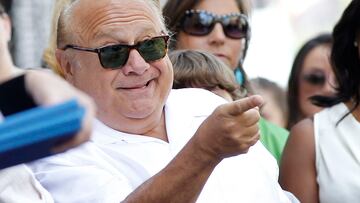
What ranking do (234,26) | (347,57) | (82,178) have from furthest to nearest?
1. (234,26)
2. (347,57)
3. (82,178)

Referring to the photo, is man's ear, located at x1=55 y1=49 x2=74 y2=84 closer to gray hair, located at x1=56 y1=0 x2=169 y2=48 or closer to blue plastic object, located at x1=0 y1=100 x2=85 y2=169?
gray hair, located at x1=56 y1=0 x2=169 y2=48

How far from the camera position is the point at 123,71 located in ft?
10.8

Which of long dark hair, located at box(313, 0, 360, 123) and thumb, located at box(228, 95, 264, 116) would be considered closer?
thumb, located at box(228, 95, 264, 116)

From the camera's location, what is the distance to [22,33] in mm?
5867

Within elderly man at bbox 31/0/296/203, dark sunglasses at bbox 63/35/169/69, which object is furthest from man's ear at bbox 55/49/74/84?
dark sunglasses at bbox 63/35/169/69

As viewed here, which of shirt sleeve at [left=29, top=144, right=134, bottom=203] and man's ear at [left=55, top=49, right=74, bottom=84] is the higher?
man's ear at [left=55, top=49, right=74, bottom=84]

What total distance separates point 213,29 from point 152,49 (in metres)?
1.30

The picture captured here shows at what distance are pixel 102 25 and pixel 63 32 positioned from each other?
0.19 meters

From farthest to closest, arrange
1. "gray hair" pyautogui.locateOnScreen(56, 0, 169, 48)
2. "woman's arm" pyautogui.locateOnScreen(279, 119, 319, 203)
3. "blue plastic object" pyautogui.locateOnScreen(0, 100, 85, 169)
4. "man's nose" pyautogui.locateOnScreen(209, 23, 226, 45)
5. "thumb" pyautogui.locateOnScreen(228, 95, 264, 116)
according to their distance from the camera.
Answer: "man's nose" pyautogui.locateOnScreen(209, 23, 226, 45) → "woman's arm" pyautogui.locateOnScreen(279, 119, 319, 203) → "gray hair" pyautogui.locateOnScreen(56, 0, 169, 48) → "thumb" pyautogui.locateOnScreen(228, 95, 264, 116) → "blue plastic object" pyautogui.locateOnScreen(0, 100, 85, 169)

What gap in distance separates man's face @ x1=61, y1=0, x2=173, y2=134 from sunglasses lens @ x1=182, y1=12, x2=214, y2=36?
1.18 meters

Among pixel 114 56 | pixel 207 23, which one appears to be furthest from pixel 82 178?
pixel 207 23

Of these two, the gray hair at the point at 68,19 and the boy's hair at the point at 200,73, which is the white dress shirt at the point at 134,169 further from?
the boy's hair at the point at 200,73

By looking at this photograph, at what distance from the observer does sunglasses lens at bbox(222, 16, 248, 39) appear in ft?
15.1

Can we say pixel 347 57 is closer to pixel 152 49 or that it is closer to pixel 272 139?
pixel 272 139
